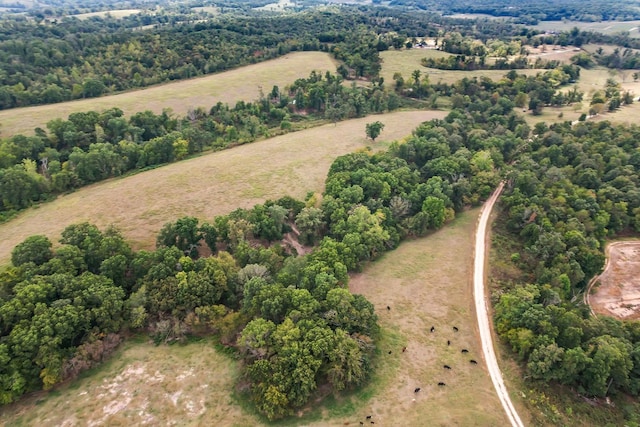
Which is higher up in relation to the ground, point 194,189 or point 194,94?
point 194,94

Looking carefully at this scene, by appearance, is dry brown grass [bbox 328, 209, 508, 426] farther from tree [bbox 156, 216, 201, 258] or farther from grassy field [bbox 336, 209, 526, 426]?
tree [bbox 156, 216, 201, 258]

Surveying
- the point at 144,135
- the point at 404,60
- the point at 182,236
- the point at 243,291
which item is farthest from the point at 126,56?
the point at 243,291

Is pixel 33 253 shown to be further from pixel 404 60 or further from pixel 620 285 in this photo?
pixel 404 60

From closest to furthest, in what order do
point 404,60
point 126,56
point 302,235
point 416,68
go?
point 302,235, point 126,56, point 416,68, point 404,60

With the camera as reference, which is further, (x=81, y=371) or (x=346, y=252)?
(x=346, y=252)

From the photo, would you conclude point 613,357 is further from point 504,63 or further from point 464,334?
point 504,63

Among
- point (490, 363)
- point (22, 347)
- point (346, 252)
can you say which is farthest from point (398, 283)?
point (22, 347)
